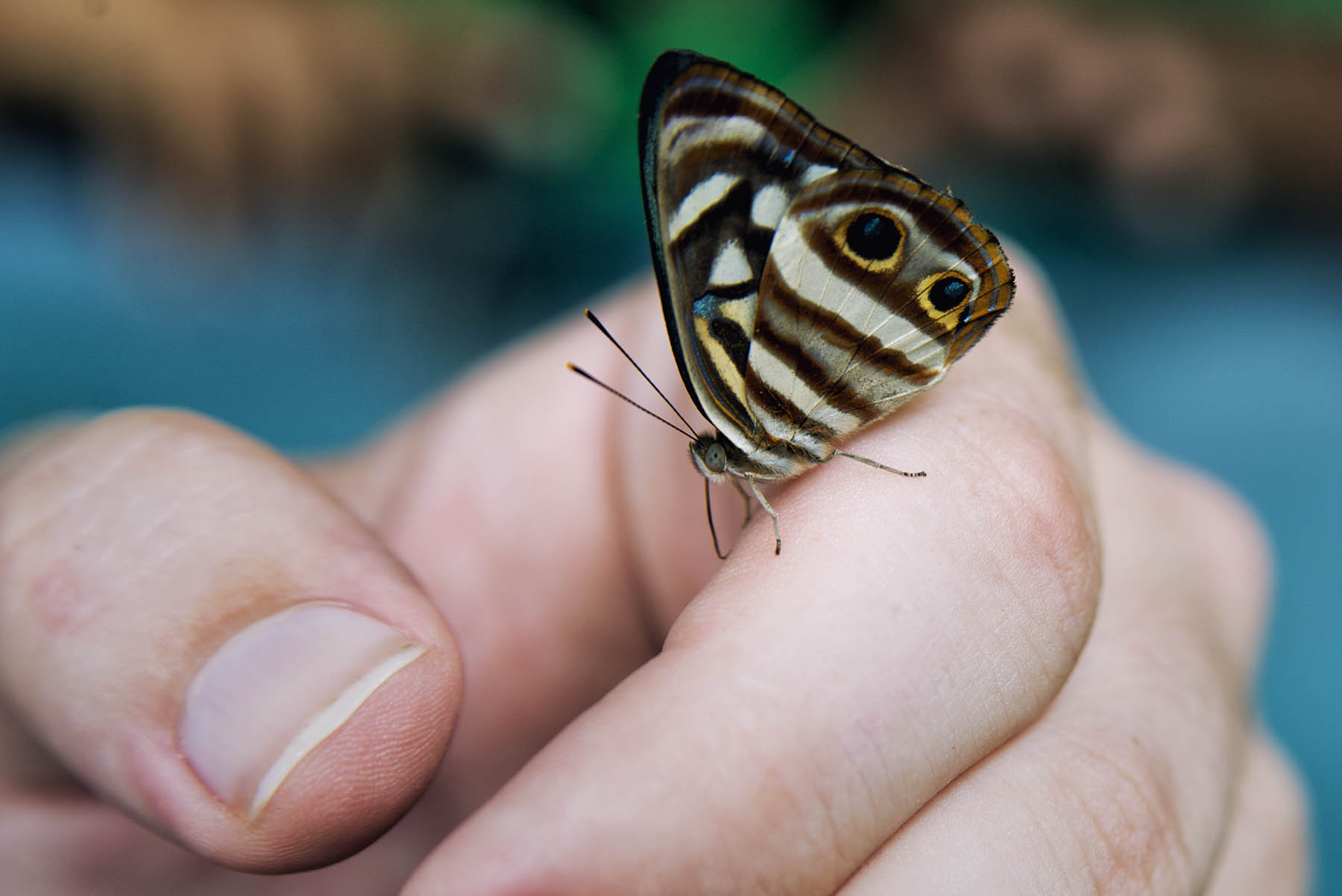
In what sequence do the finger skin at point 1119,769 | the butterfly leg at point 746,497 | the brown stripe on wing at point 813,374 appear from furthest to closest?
the butterfly leg at point 746,497
the brown stripe on wing at point 813,374
the finger skin at point 1119,769

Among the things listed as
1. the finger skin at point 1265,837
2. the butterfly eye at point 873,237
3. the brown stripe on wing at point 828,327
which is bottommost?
the finger skin at point 1265,837

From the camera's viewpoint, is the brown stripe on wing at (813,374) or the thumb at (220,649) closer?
the thumb at (220,649)

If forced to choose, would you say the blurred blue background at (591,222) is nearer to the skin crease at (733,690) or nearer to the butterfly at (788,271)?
the skin crease at (733,690)

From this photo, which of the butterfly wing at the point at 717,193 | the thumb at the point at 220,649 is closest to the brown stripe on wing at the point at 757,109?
the butterfly wing at the point at 717,193

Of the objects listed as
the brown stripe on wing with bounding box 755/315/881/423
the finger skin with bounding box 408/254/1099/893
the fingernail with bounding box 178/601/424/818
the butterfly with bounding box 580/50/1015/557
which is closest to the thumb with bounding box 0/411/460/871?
the fingernail with bounding box 178/601/424/818

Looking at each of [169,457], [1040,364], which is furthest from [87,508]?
[1040,364]

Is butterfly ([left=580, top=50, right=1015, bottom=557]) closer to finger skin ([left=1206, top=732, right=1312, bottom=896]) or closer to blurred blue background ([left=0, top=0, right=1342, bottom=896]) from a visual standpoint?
finger skin ([left=1206, top=732, right=1312, bottom=896])
